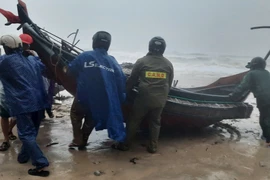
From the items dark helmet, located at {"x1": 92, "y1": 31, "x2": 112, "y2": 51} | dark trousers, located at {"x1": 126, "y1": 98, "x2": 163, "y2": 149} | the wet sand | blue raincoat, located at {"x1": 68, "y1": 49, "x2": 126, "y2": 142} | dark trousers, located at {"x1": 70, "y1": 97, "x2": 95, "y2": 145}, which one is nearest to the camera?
the wet sand

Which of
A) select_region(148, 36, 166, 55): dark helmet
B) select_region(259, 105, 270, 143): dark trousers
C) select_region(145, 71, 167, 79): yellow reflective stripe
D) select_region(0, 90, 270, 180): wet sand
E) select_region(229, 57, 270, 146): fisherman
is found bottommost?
select_region(0, 90, 270, 180): wet sand

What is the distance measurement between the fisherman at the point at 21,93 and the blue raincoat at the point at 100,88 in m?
0.71

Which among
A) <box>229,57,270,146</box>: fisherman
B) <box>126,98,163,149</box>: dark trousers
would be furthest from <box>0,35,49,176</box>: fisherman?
<box>229,57,270,146</box>: fisherman

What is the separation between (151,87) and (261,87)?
2.16 m

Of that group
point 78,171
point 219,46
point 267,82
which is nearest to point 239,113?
point 267,82

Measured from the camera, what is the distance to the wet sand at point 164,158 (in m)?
4.00

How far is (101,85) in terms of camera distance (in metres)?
4.33

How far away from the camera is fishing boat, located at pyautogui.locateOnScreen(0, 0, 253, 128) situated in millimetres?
5109

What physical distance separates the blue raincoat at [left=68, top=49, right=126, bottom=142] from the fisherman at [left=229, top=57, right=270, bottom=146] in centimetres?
257

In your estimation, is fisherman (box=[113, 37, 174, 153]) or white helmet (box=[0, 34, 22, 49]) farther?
fisherman (box=[113, 37, 174, 153])

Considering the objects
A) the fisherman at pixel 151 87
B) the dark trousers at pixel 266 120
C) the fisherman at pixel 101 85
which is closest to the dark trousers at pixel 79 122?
the fisherman at pixel 101 85

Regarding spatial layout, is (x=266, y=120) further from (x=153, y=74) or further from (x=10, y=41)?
(x=10, y=41)

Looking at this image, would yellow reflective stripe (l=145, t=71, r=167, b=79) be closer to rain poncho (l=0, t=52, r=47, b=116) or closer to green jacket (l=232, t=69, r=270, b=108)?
rain poncho (l=0, t=52, r=47, b=116)

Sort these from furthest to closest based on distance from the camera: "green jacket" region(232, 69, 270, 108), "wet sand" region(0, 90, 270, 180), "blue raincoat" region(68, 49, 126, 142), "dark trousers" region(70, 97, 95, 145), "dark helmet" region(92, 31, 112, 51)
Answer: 1. "green jacket" region(232, 69, 270, 108)
2. "dark trousers" region(70, 97, 95, 145)
3. "dark helmet" region(92, 31, 112, 51)
4. "blue raincoat" region(68, 49, 126, 142)
5. "wet sand" region(0, 90, 270, 180)
